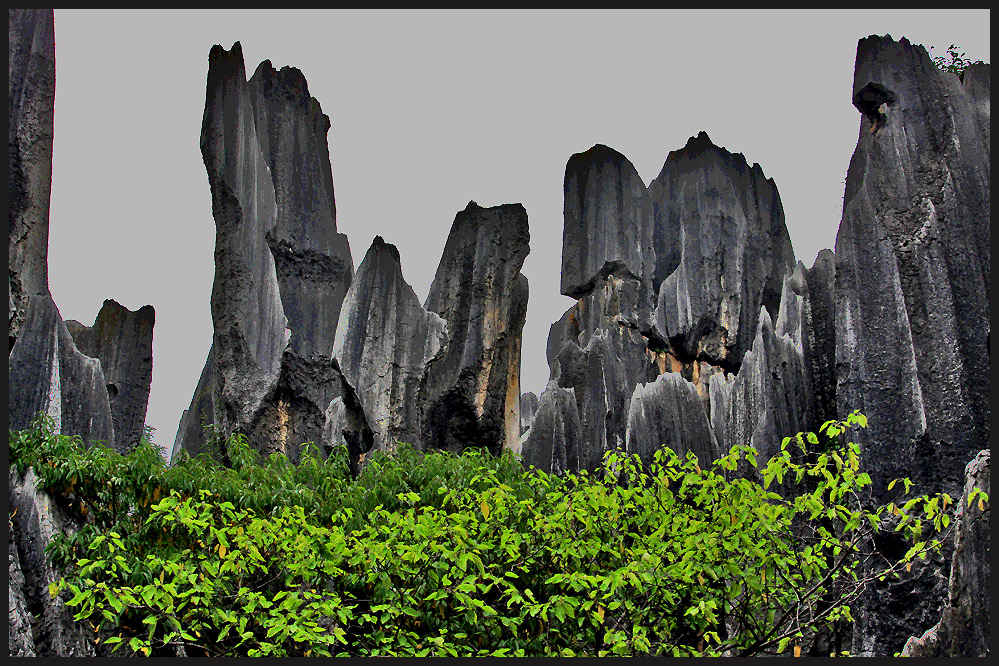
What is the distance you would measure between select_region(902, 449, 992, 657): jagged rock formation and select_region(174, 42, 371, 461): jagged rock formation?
28.5ft

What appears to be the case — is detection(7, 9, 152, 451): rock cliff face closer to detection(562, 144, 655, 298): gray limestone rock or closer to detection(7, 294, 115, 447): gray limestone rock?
detection(7, 294, 115, 447): gray limestone rock

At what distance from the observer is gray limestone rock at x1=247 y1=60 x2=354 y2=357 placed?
53.5ft

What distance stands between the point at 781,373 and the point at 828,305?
0.95 meters

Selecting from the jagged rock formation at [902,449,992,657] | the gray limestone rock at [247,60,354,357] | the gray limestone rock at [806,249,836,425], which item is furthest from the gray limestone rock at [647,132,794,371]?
the jagged rock formation at [902,449,992,657]

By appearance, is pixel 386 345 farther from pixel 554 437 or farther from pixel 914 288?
pixel 914 288

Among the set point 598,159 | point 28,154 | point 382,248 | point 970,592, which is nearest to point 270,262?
point 382,248

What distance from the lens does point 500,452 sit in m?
14.1

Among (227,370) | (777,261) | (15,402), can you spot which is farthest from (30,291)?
(777,261)

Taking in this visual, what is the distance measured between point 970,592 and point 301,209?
13453 mm

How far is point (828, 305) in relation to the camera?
35.9 feet

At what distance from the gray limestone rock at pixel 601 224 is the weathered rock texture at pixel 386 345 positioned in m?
10.4

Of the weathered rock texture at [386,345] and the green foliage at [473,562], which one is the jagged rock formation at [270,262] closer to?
the weathered rock texture at [386,345]

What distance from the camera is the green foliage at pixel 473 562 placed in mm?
7176

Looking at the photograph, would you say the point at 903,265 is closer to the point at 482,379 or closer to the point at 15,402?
the point at 482,379
